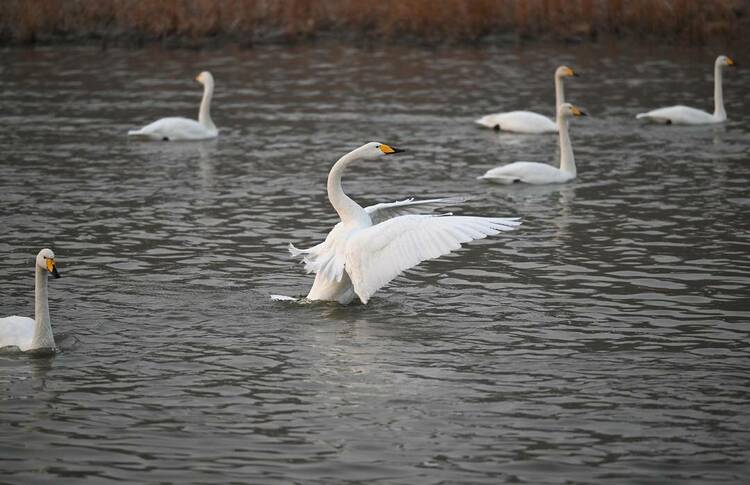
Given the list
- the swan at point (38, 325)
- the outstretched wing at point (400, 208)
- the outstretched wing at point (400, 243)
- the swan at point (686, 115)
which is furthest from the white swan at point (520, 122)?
the swan at point (38, 325)

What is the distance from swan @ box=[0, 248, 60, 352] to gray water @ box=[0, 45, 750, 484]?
142 mm

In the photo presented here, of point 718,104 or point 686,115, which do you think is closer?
point 686,115

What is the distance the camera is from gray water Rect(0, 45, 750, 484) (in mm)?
8188

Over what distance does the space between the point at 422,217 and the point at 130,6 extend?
72.7 feet

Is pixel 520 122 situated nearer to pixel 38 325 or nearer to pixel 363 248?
pixel 363 248

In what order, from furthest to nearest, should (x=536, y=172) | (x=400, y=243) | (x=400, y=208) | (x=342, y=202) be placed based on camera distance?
(x=536, y=172), (x=400, y=208), (x=342, y=202), (x=400, y=243)

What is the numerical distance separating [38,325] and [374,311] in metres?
2.97

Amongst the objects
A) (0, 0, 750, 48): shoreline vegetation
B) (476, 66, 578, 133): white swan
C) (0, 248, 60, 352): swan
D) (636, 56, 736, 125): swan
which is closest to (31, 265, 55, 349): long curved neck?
(0, 248, 60, 352): swan

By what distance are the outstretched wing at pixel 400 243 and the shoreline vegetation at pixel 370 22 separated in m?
20.5

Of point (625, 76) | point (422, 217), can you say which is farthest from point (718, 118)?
point (422, 217)

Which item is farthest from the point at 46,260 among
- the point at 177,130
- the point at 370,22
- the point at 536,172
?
the point at 370,22

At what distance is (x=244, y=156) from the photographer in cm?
1980

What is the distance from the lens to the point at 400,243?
11203 mm

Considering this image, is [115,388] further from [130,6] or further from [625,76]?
[130,6]
